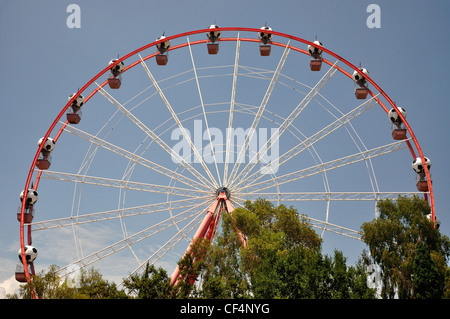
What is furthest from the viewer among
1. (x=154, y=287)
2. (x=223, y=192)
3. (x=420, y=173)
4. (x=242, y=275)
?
(x=223, y=192)

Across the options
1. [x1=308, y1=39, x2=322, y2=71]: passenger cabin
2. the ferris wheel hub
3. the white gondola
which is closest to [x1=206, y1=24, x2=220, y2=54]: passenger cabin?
[x1=308, y1=39, x2=322, y2=71]: passenger cabin

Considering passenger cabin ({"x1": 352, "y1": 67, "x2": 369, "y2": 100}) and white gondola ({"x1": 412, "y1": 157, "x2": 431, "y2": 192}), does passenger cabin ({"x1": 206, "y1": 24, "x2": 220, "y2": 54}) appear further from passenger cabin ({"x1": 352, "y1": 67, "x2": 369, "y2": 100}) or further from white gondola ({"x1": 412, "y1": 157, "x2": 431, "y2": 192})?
white gondola ({"x1": 412, "y1": 157, "x2": 431, "y2": 192})

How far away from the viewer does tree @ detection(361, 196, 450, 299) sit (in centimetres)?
2868

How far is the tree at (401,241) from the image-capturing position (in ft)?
94.1

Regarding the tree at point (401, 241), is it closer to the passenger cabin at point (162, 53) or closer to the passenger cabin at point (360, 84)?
the passenger cabin at point (360, 84)

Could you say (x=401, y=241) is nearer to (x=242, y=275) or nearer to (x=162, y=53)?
(x=242, y=275)

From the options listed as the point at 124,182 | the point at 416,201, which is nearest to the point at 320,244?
the point at 416,201

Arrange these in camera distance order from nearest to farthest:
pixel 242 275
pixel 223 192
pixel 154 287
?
pixel 154 287 < pixel 242 275 < pixel 223 192

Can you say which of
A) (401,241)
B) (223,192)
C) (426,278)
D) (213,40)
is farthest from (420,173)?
(213,40)

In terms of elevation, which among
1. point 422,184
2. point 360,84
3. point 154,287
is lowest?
point 154,287

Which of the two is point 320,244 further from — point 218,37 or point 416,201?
point 218,37

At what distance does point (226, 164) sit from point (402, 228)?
539 inches

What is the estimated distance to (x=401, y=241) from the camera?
30.5m
